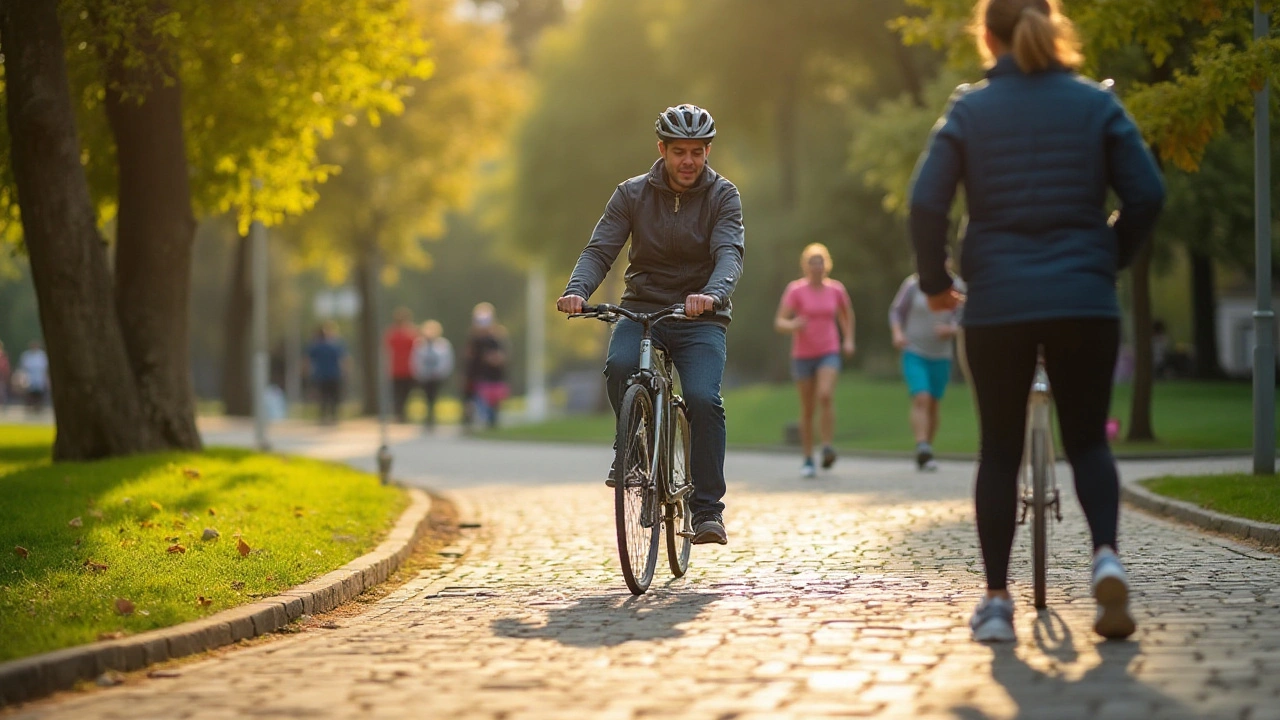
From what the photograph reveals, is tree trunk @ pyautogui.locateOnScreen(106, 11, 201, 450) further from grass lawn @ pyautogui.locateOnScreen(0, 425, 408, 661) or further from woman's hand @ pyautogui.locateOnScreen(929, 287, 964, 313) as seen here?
woman's hand @ pyautogui.locateOnScreen(929, 287, 964, 313)

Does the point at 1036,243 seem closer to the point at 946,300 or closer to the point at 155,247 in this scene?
the point at 946,300

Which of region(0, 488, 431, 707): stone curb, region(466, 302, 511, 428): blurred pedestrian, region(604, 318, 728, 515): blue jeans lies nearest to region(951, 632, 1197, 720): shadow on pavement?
region(604, 318, 728, 515): blue jeans

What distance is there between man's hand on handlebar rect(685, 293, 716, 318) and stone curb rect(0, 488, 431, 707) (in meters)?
2.04

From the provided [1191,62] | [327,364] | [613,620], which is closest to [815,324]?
[1191,62]

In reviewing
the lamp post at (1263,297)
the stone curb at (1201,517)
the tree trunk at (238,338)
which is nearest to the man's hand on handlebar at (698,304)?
the stone curb at (1201,517)

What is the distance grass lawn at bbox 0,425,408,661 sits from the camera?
691 centimetres

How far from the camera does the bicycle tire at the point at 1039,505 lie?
6.54m

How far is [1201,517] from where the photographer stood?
10836 mm

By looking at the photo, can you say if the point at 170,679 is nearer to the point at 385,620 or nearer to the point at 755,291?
the point at 385,620

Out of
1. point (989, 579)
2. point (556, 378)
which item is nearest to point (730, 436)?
point (989, 579)

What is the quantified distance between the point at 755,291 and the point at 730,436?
20.4m

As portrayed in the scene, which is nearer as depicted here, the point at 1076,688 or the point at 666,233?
the point at 1076,688

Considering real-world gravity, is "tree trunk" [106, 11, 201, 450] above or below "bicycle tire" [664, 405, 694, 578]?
above

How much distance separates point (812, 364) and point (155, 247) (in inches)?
227
